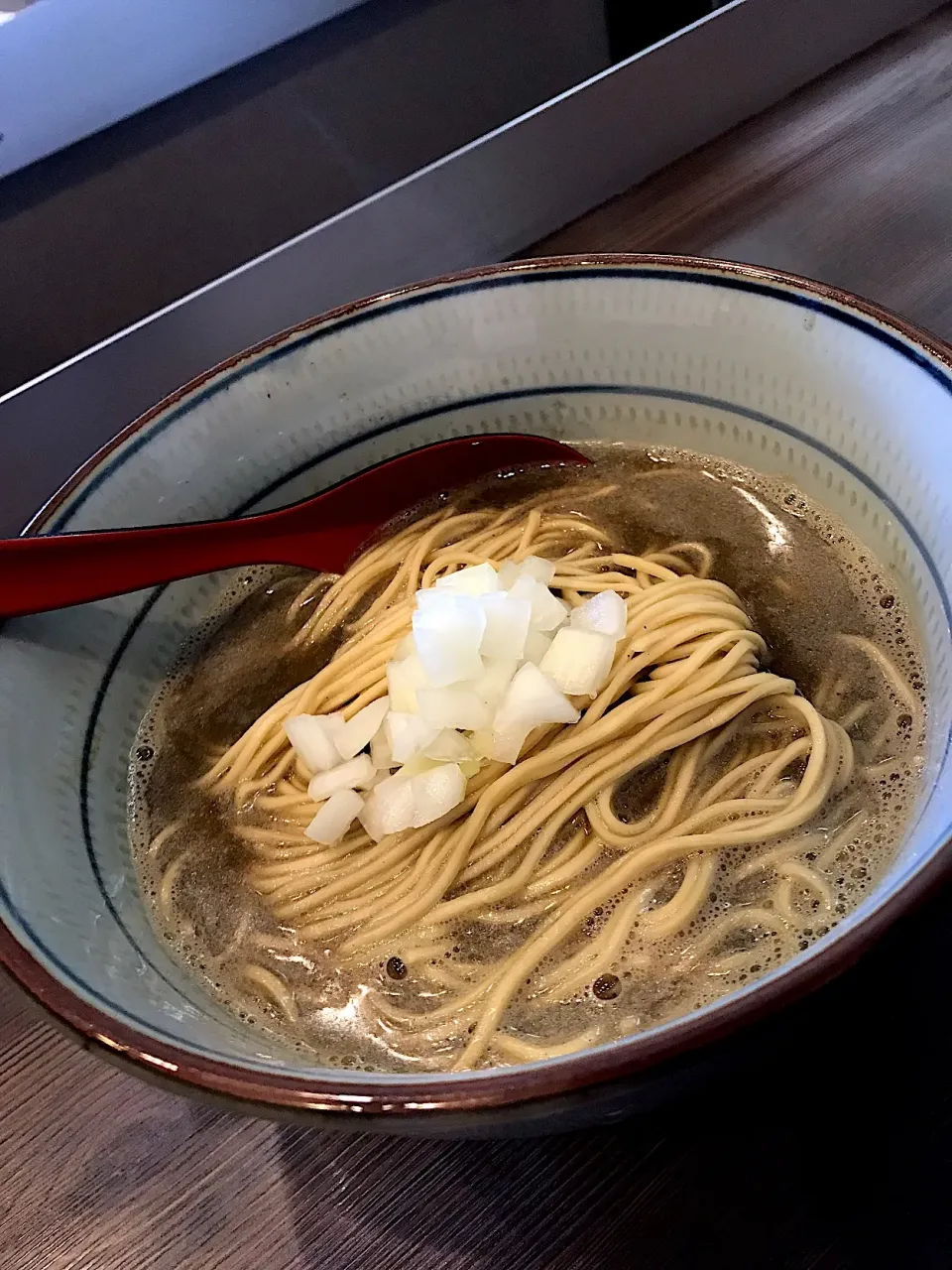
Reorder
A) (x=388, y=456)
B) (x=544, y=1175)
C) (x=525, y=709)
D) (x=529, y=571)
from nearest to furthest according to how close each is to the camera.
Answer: (x=544, y=1175)
(x=525, y=709)
(x=529, y=571)
(x=388, y=456)

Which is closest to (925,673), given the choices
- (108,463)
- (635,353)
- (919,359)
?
(919,359)

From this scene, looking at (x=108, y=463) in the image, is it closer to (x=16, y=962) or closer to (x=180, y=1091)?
(x=16, y=962)

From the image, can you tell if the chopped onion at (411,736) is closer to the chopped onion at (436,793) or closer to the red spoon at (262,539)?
the chopped onion at (436,793)

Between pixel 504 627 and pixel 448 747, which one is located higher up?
pixel 504 627

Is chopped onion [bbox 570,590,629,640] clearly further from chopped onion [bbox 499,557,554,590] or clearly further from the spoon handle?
the spoon handle

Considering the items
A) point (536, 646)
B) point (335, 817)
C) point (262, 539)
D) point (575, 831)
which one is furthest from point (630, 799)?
point (262, 539)

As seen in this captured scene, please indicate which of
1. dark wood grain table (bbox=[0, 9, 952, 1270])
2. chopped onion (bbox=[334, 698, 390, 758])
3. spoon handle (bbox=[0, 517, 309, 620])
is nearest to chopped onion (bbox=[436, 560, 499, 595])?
chopped onion (bbox=[334, 698, 390, 758])

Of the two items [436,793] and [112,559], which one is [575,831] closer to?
[436,793]
